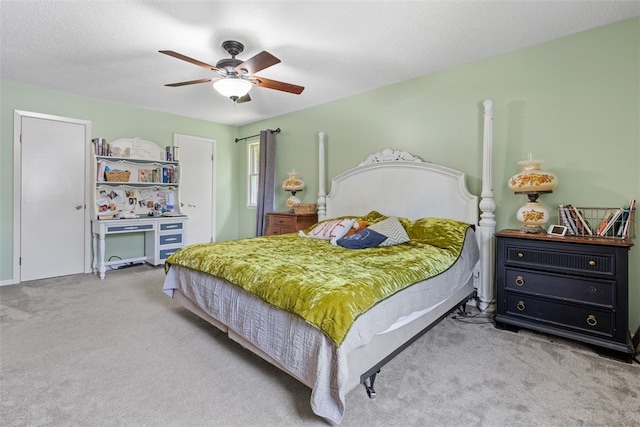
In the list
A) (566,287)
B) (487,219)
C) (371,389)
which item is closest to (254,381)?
(371,389)

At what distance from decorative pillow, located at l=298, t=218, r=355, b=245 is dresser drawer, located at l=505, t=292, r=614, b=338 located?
151 centimetres

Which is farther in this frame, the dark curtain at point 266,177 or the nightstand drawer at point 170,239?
the dark curtain at point 266,177

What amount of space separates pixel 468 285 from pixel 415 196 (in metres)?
1.04

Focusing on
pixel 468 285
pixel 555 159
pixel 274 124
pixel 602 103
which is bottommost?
pixel 468 285

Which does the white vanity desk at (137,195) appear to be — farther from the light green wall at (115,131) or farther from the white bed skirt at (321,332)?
the white bed skirt at (321,332)

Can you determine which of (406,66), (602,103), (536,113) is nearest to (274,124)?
(406,66)

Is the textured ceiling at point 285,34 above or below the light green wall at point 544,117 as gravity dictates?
above

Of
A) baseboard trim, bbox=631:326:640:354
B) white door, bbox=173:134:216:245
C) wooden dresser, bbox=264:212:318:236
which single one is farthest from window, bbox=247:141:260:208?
baseboard trim, bbox=631:326:640:354

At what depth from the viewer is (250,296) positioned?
1846 millimetres

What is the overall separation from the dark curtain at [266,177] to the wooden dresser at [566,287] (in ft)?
11.2

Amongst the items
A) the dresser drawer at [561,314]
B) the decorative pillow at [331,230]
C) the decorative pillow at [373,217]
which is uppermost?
the decorative pillow at [373,217]

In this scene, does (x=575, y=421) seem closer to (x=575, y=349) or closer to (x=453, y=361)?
(x=453, y=361)

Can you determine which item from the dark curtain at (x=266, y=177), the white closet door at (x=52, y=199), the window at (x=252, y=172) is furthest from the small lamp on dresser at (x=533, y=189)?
the white closet door at (x=52, y=199)

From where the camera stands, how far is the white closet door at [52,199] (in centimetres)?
378
